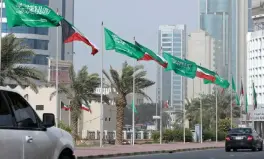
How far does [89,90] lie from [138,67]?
4.68 meters

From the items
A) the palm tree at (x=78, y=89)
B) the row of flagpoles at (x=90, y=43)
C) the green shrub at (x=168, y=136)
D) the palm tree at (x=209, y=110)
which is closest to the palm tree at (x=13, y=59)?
the row of flagpoles at (x=90, y=43)

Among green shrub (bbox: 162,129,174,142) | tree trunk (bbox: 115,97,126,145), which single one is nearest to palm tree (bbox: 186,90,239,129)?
green shrub (bbox: 162,129,174,142)

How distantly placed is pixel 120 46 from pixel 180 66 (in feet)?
42.8

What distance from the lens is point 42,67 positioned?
117 metres

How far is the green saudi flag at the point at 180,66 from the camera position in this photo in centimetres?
5128

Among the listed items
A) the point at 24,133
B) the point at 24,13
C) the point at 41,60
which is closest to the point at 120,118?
the point at 24,13

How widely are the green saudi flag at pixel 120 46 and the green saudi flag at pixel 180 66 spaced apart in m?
8.80

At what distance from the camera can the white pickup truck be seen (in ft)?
29.9

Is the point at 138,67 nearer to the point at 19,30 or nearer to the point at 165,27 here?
the point at 19,30

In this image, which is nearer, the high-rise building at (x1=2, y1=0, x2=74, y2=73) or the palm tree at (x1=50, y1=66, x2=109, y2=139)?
the palm tree at (x1=50, y1=66, x2=109, y2=139)

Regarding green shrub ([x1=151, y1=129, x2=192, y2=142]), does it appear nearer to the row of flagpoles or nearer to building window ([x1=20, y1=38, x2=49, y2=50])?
the row of flagpoles

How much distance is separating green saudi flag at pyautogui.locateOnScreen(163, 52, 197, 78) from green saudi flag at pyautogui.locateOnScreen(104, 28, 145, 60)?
8797 millimetres

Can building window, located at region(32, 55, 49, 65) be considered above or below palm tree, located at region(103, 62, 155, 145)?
above

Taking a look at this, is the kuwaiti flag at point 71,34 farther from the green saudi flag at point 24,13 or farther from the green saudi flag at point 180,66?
the green saudi flag at point 180,66
